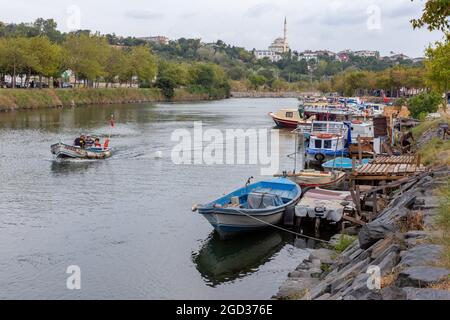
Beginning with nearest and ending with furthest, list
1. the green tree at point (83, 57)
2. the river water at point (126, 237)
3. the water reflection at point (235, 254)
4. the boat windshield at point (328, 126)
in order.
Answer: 1. the river water at point (126, 237)
2. the water reflection at point (235, 254)
3. the boat windshield at point (328, 126)
4. the green tree at point (83, 57)

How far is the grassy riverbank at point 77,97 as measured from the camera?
3602 inches

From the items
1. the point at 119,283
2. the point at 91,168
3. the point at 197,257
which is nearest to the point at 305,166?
the point at 91,168

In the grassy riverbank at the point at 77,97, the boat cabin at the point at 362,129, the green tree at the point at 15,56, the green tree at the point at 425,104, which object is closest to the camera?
the boat cabin at the point at 362,129

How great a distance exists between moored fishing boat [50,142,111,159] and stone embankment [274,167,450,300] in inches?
1052

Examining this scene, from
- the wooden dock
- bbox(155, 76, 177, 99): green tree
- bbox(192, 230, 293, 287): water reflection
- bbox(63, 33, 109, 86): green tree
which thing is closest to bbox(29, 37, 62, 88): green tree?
bbox(63, 33, 109, 86): green tree

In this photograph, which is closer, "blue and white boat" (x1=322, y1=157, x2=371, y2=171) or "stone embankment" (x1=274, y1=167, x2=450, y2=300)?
"stone embankment" (x1=274, y1=167, x2=450, y2=300)

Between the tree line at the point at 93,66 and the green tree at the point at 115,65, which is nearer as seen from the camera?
the tree line at the point at 93,66

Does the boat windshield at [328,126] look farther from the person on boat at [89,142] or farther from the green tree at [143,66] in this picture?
the green tree at [143,66]

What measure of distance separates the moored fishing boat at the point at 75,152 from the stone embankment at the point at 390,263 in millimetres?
26719

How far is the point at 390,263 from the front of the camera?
12586mm

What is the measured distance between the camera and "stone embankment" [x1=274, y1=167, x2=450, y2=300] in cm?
1071

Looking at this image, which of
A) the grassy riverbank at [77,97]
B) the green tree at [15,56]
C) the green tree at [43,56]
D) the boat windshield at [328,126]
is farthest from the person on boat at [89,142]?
the green tree at [43,56]

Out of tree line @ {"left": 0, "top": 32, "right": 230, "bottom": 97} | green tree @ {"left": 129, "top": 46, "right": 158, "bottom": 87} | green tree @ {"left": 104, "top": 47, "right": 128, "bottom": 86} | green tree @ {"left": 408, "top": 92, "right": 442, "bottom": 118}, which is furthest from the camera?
green tree @ {"left": 129, "top": 46, "right": 158, "bottom": 87}

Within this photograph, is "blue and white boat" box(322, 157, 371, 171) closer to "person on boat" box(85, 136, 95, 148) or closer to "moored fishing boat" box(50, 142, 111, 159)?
"moored fishing boat" box(50, 142, 111, 159)
